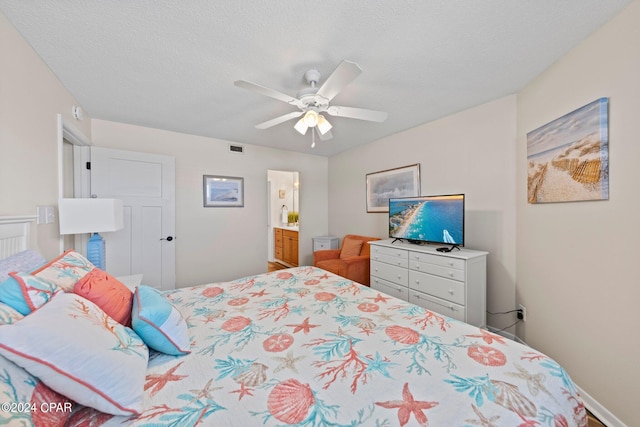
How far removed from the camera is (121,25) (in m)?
1.47

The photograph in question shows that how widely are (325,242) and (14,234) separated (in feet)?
12.1

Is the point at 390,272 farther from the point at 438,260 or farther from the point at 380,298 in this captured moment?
the point at 380,298

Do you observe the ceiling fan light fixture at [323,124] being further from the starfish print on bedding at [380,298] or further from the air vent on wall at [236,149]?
the air vent on wall at [236,149]

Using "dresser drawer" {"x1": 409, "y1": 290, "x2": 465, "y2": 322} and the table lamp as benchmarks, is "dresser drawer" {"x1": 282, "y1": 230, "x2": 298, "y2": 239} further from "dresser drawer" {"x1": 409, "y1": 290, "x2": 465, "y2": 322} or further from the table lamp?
the table lamp

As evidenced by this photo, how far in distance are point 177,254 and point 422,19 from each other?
374 centimetres

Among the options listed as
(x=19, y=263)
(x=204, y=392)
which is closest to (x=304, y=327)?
(x=204, y=392)

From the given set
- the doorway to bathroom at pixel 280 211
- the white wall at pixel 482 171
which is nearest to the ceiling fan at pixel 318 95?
the white wall at pixel 482 171

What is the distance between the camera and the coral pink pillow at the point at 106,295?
1.08 m

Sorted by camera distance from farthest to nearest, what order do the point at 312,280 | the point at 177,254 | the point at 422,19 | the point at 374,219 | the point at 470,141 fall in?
the point at 374,219 < the point at 177,254 < the point at 470,141 < the point at 312,280 < the point at 422,19

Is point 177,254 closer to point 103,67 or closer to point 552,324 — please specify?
point 103,67

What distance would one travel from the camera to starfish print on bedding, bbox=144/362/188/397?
0.88 m

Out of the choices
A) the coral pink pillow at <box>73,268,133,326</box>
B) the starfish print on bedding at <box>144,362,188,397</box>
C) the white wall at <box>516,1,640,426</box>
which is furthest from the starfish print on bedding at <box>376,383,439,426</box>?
the white wall at <box>516,1,640,426</box>

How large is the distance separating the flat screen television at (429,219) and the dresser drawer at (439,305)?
54 cm

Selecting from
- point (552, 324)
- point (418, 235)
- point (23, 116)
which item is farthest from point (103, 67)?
point (552, 324)
